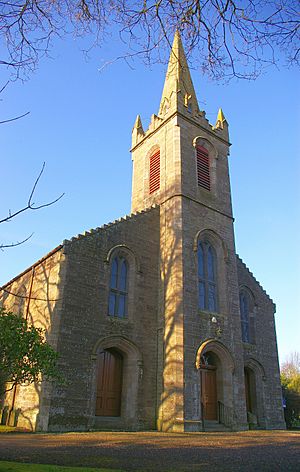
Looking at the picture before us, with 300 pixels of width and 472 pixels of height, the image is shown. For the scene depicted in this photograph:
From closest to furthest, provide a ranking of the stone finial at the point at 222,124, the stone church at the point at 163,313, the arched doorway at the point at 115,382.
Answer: the stone church at the point at 163,313 → the arched doorway at the point at 115,382 → the stone finial at the point at 222,124

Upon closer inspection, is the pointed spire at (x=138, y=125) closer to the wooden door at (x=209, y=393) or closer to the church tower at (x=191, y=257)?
the church tower at (x=191, y=257)

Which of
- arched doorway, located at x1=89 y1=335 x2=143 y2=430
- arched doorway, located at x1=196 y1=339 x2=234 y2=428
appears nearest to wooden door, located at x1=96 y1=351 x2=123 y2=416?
arched doorway, located at x1=89 y1=335 x2=143 y2=430

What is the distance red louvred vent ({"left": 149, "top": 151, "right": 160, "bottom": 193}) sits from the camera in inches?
918

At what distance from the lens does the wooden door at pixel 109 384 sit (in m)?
16.6

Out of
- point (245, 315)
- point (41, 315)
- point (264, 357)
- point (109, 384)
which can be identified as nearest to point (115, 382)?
point (109, 384)

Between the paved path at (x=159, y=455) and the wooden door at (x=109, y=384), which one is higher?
the wooden door at (x=109, y=384)

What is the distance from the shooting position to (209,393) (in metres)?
18.6

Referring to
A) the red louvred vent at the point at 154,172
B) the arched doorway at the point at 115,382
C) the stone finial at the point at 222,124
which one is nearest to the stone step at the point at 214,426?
the arched doorway at the point at 115,382

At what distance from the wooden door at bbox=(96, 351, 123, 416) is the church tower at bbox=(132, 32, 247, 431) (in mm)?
1815

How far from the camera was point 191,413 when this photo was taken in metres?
16.3

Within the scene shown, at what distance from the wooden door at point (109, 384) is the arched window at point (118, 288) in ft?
6.04

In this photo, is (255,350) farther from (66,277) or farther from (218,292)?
(66,277)

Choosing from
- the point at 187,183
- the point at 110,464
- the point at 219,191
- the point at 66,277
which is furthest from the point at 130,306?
the point at 110,464

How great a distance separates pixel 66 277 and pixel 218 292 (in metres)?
8.16
